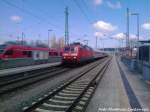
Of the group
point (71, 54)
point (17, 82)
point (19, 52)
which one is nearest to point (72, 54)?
point (71, 54)

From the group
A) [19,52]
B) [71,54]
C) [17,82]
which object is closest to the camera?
[17,82]

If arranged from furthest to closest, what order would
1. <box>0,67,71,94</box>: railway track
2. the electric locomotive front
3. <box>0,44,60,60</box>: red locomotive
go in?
the electric locomotive front
<box>0,44,60,60</box>: red locomotive
<box>0,67,71,94</box>: railway track

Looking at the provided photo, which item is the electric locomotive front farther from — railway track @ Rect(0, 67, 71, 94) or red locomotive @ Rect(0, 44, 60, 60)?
railway track @ Rect(0, 67, 71, 94)

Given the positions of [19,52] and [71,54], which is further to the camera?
[71,54]

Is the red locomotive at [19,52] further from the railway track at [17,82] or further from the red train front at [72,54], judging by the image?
the railway track at [17,82]

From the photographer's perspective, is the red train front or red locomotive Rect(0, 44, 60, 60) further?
Result: the red train front

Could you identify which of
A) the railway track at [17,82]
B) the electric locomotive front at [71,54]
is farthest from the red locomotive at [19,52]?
the railway track at [17,82]

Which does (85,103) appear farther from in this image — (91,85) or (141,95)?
(91,85)

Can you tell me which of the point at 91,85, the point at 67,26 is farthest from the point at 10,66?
the point at 67,26

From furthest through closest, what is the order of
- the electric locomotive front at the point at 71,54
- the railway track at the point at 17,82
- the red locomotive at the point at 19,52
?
the electric locomotive front at the point at 71,54, the red locomotive at the point at 19,52, the railway track at the point at 17,82

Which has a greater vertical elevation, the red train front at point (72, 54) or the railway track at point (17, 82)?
the red train front at point (72, 54)

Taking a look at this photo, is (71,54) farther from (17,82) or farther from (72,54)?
(17,82)

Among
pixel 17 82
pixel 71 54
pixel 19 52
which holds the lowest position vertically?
pixel 17 82

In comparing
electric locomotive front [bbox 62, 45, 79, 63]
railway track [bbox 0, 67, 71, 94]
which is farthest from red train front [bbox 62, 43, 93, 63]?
railway track [bbox 0, 67, 71, 94]
